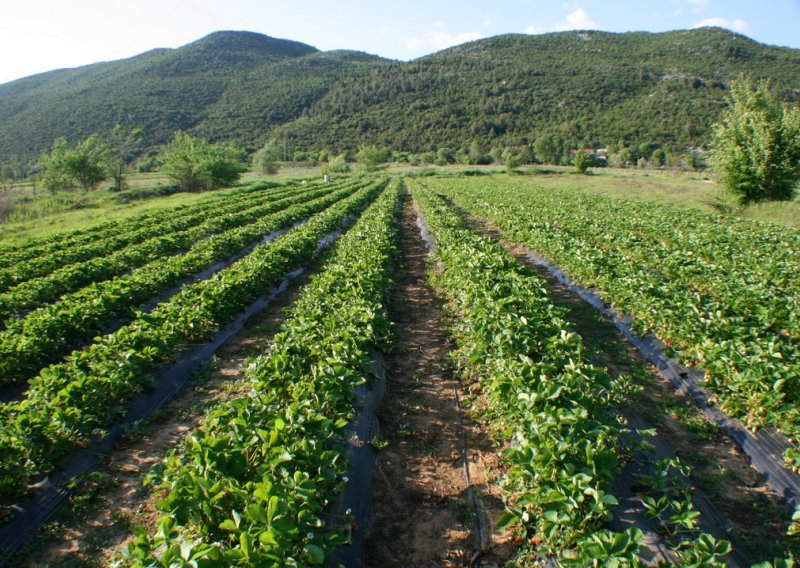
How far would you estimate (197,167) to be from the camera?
124 ft

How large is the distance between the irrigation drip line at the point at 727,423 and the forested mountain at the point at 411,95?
270 feet

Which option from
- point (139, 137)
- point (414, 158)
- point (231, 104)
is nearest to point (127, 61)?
point (231, 104)

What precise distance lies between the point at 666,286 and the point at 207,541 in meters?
7.60

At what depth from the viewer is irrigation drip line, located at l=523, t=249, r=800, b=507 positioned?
3.90m

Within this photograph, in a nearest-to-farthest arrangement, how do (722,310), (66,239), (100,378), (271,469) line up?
(271,469) < (100,378) < (722,310) < (66,239)

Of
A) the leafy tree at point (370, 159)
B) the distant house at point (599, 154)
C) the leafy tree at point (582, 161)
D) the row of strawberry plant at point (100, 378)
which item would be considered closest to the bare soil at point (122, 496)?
the row of strawberry plant at point (100, 378)

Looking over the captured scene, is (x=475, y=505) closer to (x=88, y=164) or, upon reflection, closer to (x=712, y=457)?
(x=712, y=457)

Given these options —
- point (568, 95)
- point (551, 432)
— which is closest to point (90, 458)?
point (551, 432)

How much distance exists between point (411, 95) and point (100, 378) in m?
118

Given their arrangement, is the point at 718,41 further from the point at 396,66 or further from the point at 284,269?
the point at 284,269

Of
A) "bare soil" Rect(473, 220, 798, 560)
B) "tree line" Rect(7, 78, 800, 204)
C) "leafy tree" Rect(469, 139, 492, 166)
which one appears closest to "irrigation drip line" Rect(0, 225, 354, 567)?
"bare soil" Rect(473, 220, 798, 560)

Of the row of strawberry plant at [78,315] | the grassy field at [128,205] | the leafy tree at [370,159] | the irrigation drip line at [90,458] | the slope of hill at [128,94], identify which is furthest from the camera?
the leafy tree at [370,159]

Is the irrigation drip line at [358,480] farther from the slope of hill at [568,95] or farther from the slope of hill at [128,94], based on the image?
the slope of hill at [568,95]

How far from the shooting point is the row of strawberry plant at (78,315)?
5.79m
